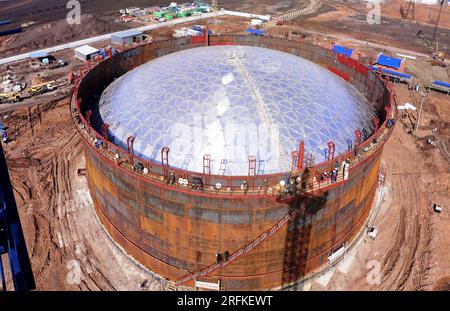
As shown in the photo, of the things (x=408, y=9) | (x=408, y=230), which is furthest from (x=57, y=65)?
(x=408, y=9)

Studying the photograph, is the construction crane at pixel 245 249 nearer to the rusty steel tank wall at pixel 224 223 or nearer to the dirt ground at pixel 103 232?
the rusty steel tank wall at pixel 224 223

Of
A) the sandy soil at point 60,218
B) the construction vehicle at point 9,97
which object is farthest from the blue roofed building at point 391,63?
the construction vehicle at point 9,97

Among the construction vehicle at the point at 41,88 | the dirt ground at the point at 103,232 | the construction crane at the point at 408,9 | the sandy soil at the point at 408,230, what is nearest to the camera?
the sandy soil at the point at 408,230

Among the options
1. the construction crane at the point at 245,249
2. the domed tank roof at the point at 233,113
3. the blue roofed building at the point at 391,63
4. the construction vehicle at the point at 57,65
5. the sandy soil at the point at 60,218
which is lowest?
the sandy soil at the point at 60,218

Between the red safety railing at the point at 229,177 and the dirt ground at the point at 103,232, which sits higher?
the red safety railing at the point at 229,177

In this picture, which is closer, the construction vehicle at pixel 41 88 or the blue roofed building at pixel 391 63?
the construction vehicle at pixel 41 88
